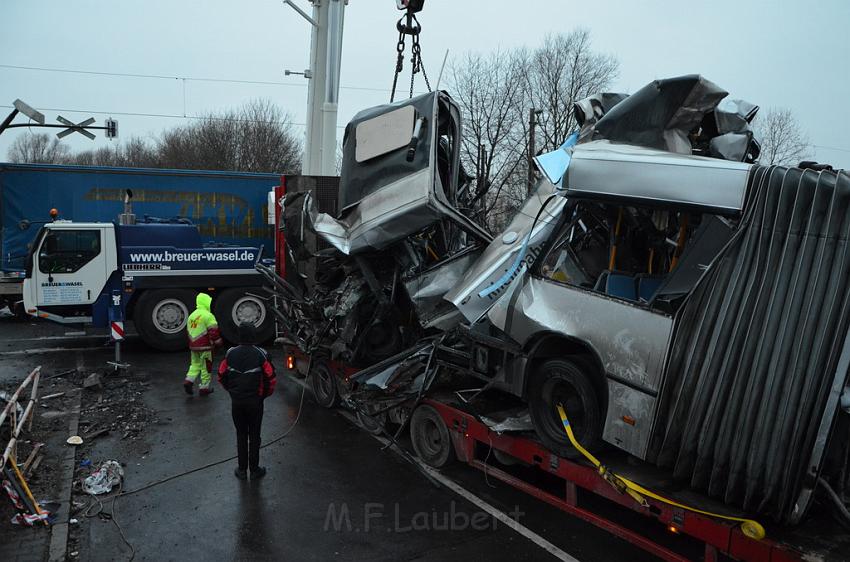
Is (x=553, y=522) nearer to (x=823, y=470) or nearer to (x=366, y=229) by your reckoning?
(x=823, y=470)

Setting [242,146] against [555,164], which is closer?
[555,164]

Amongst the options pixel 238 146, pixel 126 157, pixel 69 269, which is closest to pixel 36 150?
pixel 126 157

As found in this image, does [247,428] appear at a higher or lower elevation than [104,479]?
higher

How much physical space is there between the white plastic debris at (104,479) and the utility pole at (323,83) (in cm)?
926

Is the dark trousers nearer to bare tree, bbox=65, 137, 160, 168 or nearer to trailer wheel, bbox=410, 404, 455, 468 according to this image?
trailer wheel, bbox=410, 404, 455, 468

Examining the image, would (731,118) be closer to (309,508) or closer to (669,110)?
(669,110)

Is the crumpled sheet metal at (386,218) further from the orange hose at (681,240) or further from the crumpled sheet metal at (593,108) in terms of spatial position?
the orange hose at (681,240)

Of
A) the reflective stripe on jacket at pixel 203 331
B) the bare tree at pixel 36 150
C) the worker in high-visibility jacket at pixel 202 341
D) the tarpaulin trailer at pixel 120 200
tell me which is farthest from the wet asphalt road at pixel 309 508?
the bare tree at pixel 36 150

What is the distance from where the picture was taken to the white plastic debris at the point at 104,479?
5688 mm

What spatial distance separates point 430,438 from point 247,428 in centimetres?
182

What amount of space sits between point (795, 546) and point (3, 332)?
1512cm

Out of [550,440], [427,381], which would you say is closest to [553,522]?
[550,440]

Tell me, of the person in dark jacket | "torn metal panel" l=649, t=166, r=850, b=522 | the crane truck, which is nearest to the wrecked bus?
"torn metal panel" l=649, t=166, r=850, b=522

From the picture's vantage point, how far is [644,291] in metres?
4.65
